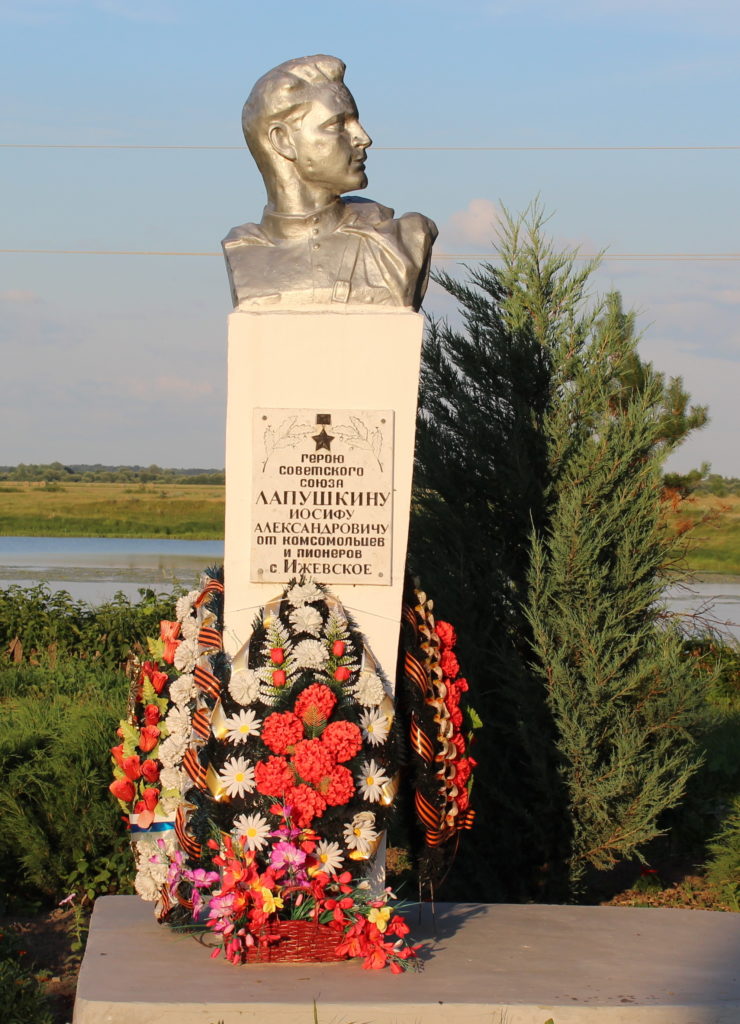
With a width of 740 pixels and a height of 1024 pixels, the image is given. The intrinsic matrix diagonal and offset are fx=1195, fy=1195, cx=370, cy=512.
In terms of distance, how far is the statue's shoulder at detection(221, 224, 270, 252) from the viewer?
13.1ft

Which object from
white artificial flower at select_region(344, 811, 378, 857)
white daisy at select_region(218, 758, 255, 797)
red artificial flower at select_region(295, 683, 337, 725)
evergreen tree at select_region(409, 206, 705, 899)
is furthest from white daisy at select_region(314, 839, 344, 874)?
evergreen tree at select_region(409, 206, 705, 899)

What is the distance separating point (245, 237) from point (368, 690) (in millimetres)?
1563

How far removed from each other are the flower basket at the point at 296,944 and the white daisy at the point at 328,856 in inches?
6.5

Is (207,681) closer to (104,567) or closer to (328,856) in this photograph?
(328,856)

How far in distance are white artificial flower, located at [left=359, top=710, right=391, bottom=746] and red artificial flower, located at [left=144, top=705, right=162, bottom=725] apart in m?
0.87

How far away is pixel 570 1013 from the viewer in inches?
131

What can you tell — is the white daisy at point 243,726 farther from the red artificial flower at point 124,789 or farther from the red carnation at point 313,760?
the red artificial flower at point 124,789

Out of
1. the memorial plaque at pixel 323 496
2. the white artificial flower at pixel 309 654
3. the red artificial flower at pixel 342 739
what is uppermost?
the memorial plaque at pixel 323 496

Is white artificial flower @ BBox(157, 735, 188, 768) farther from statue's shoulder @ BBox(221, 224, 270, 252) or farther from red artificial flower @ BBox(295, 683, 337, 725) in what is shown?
statue's shoulder @ BBox(221, 224, 270, 252)

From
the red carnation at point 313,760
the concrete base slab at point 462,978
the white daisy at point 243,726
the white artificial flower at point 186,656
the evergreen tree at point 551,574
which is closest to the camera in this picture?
the concrete base slab at point 462,978

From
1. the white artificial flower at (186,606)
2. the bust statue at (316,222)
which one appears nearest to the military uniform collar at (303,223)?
the bust statue at (316,222)

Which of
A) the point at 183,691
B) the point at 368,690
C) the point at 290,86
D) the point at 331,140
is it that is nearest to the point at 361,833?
the point at 368,690

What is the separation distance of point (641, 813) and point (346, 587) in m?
1.88

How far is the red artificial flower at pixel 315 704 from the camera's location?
3596 millimetres
